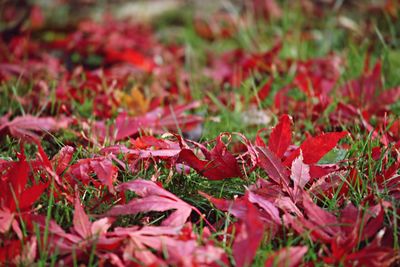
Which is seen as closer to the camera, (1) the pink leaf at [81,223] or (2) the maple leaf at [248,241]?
(2) the maple leaf at [248,241]

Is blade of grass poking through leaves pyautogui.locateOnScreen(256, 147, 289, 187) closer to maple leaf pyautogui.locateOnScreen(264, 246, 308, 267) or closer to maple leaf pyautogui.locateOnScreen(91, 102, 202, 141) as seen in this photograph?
maple leaf pyautogui.locateOnScreen(264, 246, 308, 267)

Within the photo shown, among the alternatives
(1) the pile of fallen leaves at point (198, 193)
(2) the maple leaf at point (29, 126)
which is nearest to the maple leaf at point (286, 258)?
(1) the pile of fallen leaves at point (198, 193)

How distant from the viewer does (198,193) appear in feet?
4.18

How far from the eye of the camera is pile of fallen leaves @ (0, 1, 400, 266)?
1.02 m

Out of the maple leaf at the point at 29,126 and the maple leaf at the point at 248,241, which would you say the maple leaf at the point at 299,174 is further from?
the maple leaf at the point at 29,126

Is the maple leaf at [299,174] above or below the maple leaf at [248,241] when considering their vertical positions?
below

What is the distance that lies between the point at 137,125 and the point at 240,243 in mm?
783

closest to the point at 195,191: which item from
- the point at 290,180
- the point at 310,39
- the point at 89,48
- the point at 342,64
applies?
the point at 290,180

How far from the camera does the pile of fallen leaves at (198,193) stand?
1.02m

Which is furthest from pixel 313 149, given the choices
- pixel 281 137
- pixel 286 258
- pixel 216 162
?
pixel 286 258

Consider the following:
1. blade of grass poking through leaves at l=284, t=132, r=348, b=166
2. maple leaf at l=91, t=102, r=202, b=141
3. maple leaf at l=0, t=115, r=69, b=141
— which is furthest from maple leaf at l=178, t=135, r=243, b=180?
maple leaf at l=0, t=115, r=69, b=141

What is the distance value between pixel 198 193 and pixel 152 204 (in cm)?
20

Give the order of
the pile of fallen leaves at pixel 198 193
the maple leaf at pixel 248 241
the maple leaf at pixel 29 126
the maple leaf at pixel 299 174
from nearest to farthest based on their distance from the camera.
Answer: the maple leaf at pixel 248 241 → the pile of fallen leaves at pixel 198 193 → the maple leaf at pixel 299 174 → the maple leaf at pixel 29 126

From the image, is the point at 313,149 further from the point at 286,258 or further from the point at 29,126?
the point at 29,126
